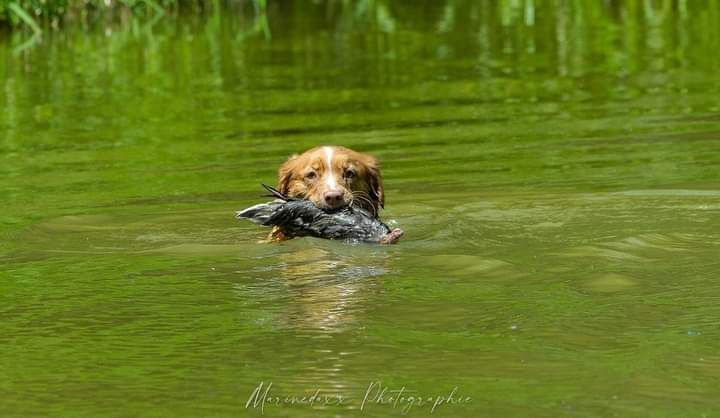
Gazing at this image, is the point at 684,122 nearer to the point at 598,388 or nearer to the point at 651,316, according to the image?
the point at 651,316

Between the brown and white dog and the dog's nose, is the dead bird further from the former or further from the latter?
the brown and white dog

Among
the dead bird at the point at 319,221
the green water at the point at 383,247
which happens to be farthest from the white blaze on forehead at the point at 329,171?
the green water at the point at 383,247

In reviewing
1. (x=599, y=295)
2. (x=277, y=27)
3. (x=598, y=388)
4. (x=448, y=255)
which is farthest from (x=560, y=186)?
(x=277, y=27)

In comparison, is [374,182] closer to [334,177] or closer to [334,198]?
[334,177]

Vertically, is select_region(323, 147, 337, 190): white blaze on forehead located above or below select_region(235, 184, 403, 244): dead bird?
above

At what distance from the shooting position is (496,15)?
26266 mm

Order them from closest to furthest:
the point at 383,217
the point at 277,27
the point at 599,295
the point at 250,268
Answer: the point at 599,295 → the point at 250,268 → the point at 383,217 → the point at 277,27

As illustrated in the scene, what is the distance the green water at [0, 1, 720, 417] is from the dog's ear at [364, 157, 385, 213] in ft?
0.92

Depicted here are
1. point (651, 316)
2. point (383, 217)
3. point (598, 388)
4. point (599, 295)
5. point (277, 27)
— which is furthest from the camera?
point (277, 27)

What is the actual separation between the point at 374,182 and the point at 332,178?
0.53 metres

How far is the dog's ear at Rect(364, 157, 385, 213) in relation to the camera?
382 inches

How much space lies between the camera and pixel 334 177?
9312mm

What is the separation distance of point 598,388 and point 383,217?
15.9 feet

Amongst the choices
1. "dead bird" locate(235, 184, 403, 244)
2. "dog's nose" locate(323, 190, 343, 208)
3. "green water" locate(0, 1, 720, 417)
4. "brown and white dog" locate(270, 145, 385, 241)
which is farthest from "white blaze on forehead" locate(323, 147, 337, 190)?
"green water" locate(0, 1, 720, 417)
